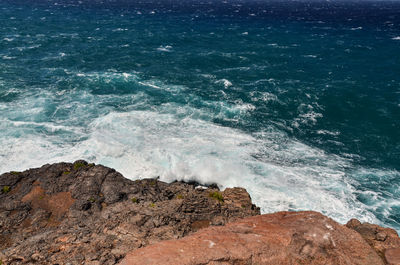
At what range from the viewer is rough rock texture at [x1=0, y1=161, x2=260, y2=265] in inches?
784

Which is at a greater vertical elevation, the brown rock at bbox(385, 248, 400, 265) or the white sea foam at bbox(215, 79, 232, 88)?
the brown rock at bbox(385, 248, 400, 265)

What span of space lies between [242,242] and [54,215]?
19197 millimetres

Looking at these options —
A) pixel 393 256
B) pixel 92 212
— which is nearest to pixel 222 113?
pixel 92 212

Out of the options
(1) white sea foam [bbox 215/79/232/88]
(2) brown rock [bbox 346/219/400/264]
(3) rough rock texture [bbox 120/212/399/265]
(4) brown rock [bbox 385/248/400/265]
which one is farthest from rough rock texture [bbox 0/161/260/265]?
(1) white sea foam [bbox 215/79/232/88]

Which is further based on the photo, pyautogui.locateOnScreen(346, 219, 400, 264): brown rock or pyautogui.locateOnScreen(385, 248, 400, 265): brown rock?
pyautogui.locateOnScreen(346, 219, 400, 264): brown rock

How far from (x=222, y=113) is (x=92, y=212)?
33.1m

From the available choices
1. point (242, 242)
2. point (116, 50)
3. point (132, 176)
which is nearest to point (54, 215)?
point (132, 176)

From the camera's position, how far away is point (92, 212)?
→ 2673cm

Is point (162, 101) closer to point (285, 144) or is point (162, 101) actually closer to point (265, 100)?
point (265, 100)

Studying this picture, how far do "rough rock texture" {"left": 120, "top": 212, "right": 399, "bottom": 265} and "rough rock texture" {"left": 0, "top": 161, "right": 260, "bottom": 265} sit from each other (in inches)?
168

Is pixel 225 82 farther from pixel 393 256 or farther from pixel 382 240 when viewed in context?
pixel 393 256

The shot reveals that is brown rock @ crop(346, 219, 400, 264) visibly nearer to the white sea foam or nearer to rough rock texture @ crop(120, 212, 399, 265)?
rough rock texture @ crop(120, 212, 399, 265)

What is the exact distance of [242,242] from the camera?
16703 mm

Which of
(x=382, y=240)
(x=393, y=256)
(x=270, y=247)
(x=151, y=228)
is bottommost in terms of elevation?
(x=151, y=228)
